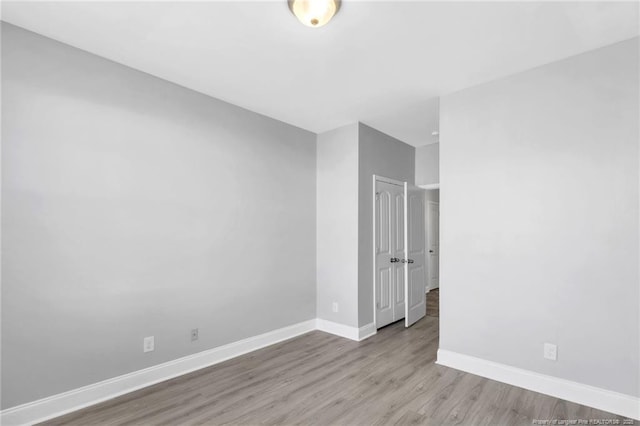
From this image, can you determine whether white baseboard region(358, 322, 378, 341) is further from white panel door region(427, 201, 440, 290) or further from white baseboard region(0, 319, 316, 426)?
white panel door region(427, 201, 440, 290)

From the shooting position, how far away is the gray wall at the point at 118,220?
2.29m

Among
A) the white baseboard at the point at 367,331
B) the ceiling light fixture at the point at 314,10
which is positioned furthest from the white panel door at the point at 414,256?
the ceiling light fixture at the point at 314,10

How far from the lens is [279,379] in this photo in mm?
2998

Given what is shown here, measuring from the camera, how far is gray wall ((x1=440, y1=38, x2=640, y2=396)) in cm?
244

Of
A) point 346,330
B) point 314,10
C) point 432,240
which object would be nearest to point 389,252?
point 346,330

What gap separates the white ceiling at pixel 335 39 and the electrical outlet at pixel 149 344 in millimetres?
2348

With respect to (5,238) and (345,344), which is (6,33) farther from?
(345,344)

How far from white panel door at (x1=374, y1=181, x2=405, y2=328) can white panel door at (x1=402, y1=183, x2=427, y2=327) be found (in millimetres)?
119

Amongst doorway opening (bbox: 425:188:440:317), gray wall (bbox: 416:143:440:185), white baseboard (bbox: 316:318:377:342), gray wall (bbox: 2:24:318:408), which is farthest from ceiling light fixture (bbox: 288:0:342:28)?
doorway opening (bbox: 425:188:440:317)

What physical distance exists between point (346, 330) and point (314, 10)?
3482 millimetres

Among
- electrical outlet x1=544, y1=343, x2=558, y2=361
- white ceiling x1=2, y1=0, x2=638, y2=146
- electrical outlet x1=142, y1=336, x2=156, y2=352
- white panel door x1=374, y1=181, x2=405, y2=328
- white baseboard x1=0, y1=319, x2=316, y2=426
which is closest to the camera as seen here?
white ceiling x1=2, y1=0, x2=638, y2=146

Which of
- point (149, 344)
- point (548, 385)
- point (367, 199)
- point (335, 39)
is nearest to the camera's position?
point (335, 39)

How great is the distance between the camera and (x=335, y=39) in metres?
2.41

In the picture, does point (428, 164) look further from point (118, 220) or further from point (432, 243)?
point (118, 220)
